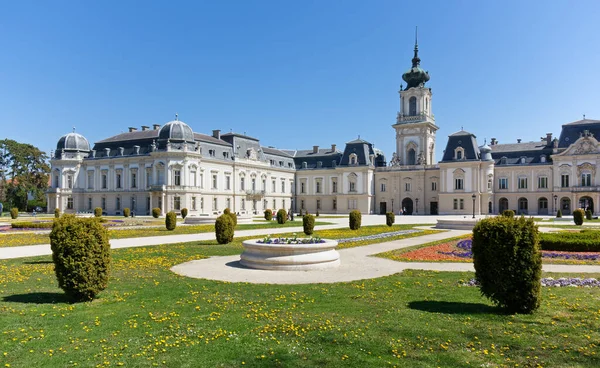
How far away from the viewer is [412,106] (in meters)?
71.2

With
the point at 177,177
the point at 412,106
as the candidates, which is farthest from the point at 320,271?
the point at 412,106

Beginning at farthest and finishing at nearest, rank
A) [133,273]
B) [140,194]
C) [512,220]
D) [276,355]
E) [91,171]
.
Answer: [91,171]
[140,194]
[133,273]
[512,220]
[276,355]

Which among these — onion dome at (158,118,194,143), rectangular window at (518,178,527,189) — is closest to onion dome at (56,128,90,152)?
onion dome at (158,118,194,143)

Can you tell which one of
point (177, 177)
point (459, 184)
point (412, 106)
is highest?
point (412, 106)

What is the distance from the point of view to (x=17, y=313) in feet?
28.8

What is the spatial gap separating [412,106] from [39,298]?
218 feet

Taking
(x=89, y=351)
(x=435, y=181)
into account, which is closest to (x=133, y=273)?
(x=89, y=351)

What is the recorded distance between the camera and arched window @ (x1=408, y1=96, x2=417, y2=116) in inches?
2788

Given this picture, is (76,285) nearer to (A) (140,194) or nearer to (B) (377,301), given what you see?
(B) (377,301)

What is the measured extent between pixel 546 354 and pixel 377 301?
3.63 metres

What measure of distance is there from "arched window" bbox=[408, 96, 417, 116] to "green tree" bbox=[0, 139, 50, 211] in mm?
58320

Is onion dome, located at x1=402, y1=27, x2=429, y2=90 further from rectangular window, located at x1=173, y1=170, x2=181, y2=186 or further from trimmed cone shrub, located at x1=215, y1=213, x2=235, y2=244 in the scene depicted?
trimmed cone shrub, located at x1=215, y1=213, x2=235, y2=244

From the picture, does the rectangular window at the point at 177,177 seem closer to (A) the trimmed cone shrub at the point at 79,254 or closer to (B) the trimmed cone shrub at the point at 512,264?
(A) the trimmed cone shrub at the point at 79,254

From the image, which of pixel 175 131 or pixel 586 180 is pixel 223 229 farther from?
pixel 586 180
